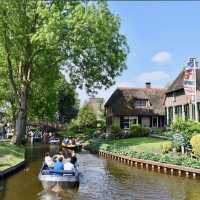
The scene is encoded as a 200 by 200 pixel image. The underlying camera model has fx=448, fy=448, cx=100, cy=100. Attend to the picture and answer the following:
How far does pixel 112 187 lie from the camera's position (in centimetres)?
2709

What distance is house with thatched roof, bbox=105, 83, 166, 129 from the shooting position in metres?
76.9

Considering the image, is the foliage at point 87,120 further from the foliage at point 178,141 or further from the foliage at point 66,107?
the foliage at point 178,141

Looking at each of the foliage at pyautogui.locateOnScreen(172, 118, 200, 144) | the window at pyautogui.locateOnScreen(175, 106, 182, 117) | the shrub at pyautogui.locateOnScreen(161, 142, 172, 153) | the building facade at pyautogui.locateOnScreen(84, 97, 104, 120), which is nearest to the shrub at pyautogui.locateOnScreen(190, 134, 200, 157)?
the foliage at pyautogui.locateOnScreen(172, 118, 200, 144)

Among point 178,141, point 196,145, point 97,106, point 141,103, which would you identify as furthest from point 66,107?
point 196,145

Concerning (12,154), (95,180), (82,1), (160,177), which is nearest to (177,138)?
(160,177)

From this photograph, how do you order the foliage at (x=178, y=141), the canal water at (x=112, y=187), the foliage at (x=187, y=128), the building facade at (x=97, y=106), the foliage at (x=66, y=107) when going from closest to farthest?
the canal water at (x=112, y=187)
the foliage at (x=178, y=141)
the foliage at (x=187, y=128)
the foliage at (x=66, y=107)
the building facade at (x=97, y=106)

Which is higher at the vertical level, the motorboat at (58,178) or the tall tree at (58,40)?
the tall tree at (58,40)

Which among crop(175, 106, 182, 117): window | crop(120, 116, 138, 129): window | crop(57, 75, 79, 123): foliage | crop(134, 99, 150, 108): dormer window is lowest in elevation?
crop(120, 116, 138, 129): window

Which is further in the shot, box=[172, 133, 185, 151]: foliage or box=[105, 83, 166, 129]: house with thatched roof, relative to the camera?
box=[105, 83, 166, 129]: house with thatched roof

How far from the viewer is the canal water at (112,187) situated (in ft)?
79.0

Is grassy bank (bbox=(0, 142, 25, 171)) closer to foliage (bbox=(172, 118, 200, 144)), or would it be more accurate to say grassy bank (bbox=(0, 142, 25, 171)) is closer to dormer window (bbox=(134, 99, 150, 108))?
foliage (bbox=(172, 118, 200, 144))

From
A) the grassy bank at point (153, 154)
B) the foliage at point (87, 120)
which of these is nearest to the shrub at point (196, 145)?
the grassy bank at point (153, 154)

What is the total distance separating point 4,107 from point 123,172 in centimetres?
4188

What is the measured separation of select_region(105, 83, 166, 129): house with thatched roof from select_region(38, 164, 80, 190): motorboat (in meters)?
49.3
